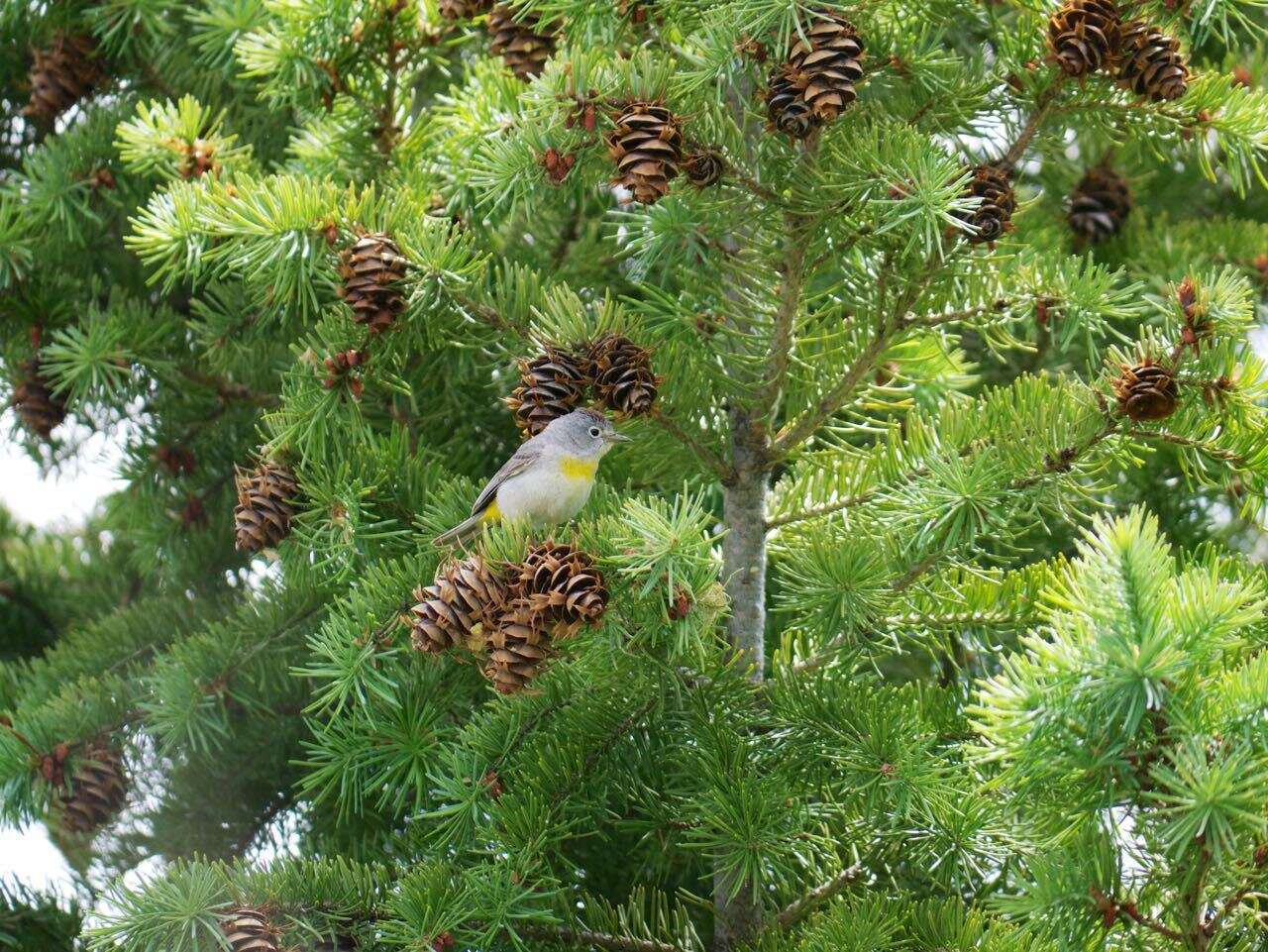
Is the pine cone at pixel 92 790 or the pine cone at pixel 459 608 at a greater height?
the pine cone at pixel 459 608

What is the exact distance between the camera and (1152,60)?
2152 millimetres

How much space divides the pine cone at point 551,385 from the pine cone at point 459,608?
343 millimetres

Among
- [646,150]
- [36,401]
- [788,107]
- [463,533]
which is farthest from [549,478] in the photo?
[36,401]

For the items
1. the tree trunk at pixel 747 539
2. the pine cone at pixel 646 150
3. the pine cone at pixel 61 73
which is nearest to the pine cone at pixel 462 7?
the pine cone at pixel 646 150

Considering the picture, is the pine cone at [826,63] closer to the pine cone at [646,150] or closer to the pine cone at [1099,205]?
the pine cone at [646,150]

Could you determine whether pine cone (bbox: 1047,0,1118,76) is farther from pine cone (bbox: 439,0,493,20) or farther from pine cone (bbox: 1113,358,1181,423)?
pine cone (bbox: 439,0,493,20)

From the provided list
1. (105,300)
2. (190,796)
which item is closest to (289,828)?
(190,796)

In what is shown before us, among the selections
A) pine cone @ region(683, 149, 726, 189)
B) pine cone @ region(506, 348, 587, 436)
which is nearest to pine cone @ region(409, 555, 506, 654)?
pine cone @ region(506, 348, 587, 436)

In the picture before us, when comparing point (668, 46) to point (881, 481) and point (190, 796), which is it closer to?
point (881, 481)

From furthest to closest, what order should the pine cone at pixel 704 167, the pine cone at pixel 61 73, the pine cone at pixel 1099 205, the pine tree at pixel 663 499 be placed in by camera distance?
the pine cone at pixel 1099 205, the pine cone at pixel 61 73, the pine cone at pixel 704 167, the pine tree at pixel 663 499

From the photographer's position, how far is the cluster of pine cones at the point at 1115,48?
2.14 meters

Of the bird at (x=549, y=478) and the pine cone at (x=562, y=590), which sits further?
the bird at (x=549, y=478)

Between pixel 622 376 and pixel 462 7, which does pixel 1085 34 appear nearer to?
pixel 622 376

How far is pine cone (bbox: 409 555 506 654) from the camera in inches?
77.8
